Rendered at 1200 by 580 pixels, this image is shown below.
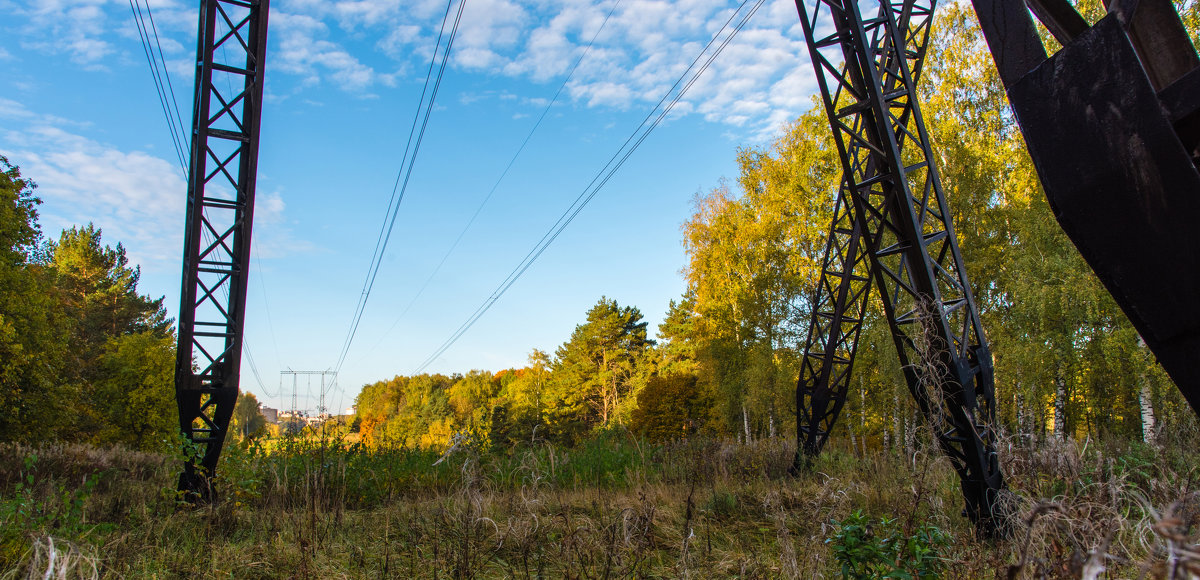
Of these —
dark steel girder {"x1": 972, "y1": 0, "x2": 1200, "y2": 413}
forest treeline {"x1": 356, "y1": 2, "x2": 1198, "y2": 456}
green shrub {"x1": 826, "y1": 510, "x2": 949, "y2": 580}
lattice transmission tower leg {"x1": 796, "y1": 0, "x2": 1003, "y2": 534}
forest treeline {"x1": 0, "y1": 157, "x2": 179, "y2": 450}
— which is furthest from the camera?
forest treeline {"x1": 0, "y1": 157, "x2": 179, "y2": 450}

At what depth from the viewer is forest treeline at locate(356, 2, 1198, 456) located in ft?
43.0

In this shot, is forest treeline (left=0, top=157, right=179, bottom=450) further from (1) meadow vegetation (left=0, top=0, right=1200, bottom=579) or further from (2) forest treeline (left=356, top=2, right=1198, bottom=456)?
(2) forest treeline (left=356, top=2, right=1198, bottom=456)

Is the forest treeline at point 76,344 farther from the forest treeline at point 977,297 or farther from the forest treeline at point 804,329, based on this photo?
the forest treeline at point 977,297

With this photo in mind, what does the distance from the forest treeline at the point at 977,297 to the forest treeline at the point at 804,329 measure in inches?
2.3

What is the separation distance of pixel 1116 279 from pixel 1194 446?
904 centimetres

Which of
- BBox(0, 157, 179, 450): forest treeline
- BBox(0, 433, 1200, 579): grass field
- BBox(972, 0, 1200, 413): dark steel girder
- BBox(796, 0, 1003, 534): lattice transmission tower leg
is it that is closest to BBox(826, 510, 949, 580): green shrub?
BBox(0, 433, 1200, 579): grass field

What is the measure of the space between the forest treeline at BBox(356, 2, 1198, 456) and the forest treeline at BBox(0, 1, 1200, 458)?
6 cm

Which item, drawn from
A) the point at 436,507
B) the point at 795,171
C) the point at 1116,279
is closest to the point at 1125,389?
the point at 795,171

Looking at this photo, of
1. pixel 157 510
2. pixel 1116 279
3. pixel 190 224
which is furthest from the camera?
pixel 190 224

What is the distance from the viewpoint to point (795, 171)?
2070 centimetres

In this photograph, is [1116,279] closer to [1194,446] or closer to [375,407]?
[1194,446]

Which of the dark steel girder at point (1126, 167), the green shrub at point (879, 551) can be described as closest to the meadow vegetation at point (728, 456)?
the green shrub at point (879, 551)

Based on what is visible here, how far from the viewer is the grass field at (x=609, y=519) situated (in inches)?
123

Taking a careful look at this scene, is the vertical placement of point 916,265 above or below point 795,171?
below
